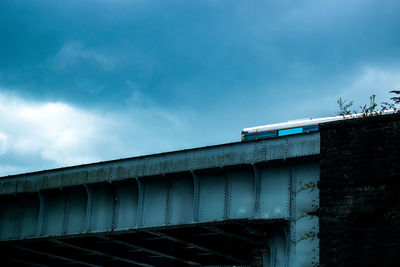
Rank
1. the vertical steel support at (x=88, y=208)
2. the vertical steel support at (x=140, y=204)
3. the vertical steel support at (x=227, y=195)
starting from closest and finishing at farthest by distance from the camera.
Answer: the vertical steel support at (x=227, y=195)
the vertical steel support at (x=140, y=204)
the vertical steel support at (x=88, y=208)

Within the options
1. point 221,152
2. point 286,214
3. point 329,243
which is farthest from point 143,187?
point 329,243

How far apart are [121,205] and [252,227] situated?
5602mm

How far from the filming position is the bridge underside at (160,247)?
74.9 feet

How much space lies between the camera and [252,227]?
2220cm

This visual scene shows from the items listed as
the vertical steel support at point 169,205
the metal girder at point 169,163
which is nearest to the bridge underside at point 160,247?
the vertical steel support at point 169,205

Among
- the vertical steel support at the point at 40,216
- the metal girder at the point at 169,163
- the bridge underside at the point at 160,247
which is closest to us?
the metal girder at the point at 169,163

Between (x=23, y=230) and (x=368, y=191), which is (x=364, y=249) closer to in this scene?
(x=368, y=191)

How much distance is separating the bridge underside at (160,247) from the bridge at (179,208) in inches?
1.9

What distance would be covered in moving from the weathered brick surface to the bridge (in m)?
2.16

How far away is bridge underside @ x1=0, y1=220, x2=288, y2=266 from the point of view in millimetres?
22844

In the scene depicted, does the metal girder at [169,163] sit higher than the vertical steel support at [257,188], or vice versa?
the metal girder at [169,163]

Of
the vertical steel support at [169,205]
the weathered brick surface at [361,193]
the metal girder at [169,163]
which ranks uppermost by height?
the metal girder at [169,163]

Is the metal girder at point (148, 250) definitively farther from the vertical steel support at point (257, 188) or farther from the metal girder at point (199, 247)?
the vertical steel support at point (257, 188)

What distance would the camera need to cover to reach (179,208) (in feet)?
77.8
